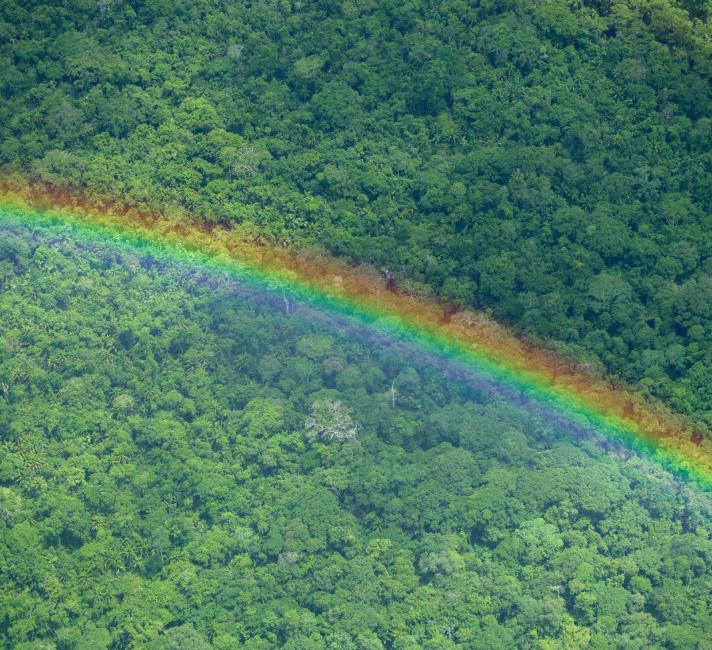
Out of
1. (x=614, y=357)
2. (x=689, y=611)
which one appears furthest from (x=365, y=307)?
(x=689, y=611)

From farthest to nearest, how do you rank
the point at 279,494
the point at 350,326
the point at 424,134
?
the point at 424,134 → the point at 350,326 → the point at 279,494

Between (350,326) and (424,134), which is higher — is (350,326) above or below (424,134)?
below

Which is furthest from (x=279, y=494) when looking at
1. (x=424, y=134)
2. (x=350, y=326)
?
(x=424, y=134)

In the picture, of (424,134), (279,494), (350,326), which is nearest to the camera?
(279,494)

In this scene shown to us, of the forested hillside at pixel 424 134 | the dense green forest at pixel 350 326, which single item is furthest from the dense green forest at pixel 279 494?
the forested hillside at pixel 424 134

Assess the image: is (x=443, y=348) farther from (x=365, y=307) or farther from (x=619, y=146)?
(x=619, y=146)

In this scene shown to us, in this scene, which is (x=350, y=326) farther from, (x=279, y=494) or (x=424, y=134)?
(x=424, y=134)

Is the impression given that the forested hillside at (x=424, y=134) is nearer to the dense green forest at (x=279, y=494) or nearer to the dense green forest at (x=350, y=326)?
the dense green forest at (x=350, y=326)
